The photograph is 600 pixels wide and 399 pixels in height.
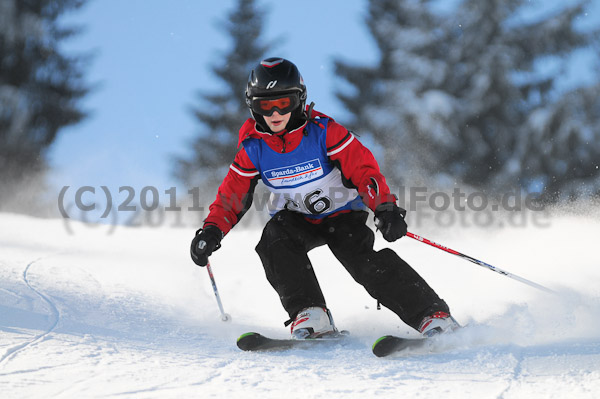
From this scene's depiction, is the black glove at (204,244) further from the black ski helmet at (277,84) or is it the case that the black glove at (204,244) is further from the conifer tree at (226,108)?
the conifer tree at (226,108)

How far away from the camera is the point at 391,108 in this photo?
648 inches

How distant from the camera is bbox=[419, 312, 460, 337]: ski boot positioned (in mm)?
2881

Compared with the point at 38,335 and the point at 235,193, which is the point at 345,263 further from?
the point at 38,335

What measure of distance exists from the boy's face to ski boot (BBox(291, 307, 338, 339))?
99 cm

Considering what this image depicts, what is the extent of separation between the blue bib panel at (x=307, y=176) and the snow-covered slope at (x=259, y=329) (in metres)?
0.76

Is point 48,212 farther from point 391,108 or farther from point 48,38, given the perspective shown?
point 391,108

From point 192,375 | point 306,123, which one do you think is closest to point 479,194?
point 306,123

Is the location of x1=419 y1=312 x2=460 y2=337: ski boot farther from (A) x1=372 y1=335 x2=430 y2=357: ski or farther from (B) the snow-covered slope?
(A) x1=372 y1=335 x2=430 y2=357: ski

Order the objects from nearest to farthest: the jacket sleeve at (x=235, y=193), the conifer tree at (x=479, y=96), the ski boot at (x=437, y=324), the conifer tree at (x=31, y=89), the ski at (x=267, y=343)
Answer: the ski at (x=267, y=343)
the ski boot at (x=437, y=324)
the jacket sleeve at (x=235, y=193)
the conifer tree at (x=479, y=96)
the conifer tree at (x=31, y=89)

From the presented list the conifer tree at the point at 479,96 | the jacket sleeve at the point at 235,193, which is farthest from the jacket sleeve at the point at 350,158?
the conifer tree at the point at 479,96

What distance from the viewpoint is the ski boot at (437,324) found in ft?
9.45

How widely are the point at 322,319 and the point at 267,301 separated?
1.69 meters

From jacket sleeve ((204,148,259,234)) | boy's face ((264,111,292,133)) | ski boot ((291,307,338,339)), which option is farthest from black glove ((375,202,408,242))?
jacket sleeve ((204,148,259,234))

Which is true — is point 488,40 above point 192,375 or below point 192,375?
above
